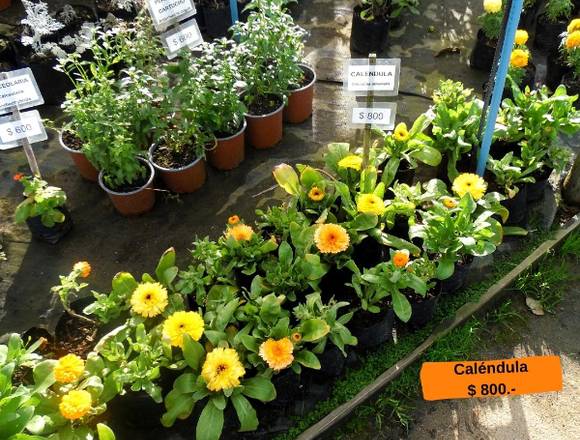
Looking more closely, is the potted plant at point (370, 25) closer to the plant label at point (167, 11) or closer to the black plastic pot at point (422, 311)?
the plant label at point (167, 11)

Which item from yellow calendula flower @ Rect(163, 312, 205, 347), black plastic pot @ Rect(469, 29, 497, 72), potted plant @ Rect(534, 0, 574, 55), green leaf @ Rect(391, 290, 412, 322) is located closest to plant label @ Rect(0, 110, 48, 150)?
yellow calendula flower @ Rect(163, 312, 205, 347)

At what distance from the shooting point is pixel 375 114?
286 centimetres

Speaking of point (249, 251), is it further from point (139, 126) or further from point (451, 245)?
point (139, 126)

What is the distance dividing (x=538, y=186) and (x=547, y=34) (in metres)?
2.21

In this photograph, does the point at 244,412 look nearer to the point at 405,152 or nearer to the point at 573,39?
the point at 405,152

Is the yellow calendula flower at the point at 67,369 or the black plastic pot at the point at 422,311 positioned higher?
the yellow calendula flower at the point at 67,369

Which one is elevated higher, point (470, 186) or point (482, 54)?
point (470, 186)

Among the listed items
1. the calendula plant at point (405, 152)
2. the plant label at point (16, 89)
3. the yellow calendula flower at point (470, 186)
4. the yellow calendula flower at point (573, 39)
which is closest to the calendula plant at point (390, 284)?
the yellow calendula flower at point (470, 186)

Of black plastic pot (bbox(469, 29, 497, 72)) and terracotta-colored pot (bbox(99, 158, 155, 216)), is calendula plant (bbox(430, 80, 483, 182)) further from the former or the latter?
terracotta-colored pot (bbox(99, 158, 155, 216))

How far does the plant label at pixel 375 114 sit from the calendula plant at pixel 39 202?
188 centimetres

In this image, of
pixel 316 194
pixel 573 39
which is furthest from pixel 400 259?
pixel 573 39

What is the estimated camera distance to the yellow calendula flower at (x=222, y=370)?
87.0 inches

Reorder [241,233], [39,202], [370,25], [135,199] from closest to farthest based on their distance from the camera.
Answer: [241,233] < [39,202] < [135,199] < [370,25]

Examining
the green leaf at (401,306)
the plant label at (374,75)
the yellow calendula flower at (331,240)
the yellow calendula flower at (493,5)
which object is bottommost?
the green leaf at (401,306)
